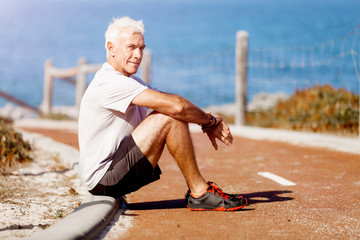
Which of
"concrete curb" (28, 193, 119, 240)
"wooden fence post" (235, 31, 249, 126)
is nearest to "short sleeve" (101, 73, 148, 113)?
"concrete curb" (28, 193, 119, 240)

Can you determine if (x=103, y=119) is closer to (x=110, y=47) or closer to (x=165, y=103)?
(x=165, y=103)

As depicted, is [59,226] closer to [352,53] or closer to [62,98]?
[352,53]

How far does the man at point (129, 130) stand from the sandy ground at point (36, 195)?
1.50ft

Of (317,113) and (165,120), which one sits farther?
(317,113)

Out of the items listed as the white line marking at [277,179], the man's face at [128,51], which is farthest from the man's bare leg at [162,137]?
the white line marking at [277,179]

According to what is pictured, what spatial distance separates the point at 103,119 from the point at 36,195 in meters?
1.29

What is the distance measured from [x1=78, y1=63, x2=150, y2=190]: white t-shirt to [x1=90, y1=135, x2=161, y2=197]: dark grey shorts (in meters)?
0.05

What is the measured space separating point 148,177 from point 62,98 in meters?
15.2

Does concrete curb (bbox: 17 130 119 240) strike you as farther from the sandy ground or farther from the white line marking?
the white line marking

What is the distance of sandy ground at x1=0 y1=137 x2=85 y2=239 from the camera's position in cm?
370

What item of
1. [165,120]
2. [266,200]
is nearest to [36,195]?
[165,120]

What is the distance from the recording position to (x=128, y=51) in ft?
13.1

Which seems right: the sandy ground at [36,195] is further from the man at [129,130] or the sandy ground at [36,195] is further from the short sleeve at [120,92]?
the short sleeve at [120,92]

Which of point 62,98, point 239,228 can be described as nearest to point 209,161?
point 239,228
